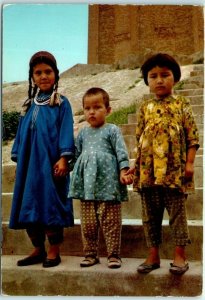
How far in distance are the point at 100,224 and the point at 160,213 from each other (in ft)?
1.02

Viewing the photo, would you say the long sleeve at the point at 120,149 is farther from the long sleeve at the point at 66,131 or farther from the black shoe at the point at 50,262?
the black shoe at the point at 50,262

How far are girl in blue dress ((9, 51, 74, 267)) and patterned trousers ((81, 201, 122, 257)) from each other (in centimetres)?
9

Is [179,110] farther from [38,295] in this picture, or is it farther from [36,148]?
[38,295]

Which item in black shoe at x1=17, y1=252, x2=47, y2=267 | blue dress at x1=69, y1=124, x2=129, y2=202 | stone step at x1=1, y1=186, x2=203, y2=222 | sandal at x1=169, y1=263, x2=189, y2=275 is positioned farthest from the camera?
stone step at x1=1, y1=186, x2=203, y2=222

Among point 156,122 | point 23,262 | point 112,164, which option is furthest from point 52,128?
point 23,262

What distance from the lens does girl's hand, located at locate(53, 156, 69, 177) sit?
2471 millimetres

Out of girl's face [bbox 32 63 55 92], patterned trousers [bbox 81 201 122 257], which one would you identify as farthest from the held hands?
girl's face [bbox 32 63 55 92]

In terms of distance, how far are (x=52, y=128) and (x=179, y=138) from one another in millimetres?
670

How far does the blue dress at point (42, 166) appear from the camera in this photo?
7.99ft

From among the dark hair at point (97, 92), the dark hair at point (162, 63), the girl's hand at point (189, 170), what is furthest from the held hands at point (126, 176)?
the dark hair at point (162, 63)

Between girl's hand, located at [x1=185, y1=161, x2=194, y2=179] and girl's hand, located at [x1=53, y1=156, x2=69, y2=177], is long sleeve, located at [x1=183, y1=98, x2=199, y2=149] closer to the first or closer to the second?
girl's hand, located at [x1=185, y1=161, x2=194, y2=179]

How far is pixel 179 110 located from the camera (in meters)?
2.41

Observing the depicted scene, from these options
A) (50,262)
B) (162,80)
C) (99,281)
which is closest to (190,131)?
(162,80)

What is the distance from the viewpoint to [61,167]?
8.10 feet
